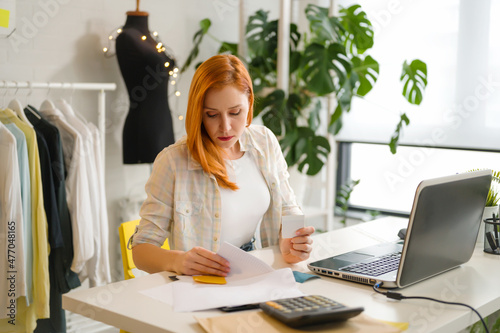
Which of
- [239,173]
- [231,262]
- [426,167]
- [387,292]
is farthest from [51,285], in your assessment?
[426,167]

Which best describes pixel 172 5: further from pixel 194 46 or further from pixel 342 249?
pixel 342 249

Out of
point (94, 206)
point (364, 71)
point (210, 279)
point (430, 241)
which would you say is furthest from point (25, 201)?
point (364, 71)

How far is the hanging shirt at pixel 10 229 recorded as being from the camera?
2.24 m

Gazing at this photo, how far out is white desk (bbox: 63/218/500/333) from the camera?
1.21 metres

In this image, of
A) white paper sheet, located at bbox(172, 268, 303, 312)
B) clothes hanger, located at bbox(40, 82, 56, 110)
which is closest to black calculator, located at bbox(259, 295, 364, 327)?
white paper sheet, located at bbox(172, 268, 303, 312)

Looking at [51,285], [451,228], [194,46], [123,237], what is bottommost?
[51,285]

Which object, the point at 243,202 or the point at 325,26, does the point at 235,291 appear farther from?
the point at 325,26

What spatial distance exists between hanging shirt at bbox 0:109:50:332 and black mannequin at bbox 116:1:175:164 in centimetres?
68

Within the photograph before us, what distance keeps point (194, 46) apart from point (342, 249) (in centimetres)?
212

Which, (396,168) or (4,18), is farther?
(396,168)

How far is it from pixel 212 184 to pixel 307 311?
79 cm

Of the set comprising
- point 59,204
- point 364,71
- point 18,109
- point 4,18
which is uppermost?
point 4,18

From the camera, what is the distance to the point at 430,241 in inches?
57.0

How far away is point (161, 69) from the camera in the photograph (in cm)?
294
